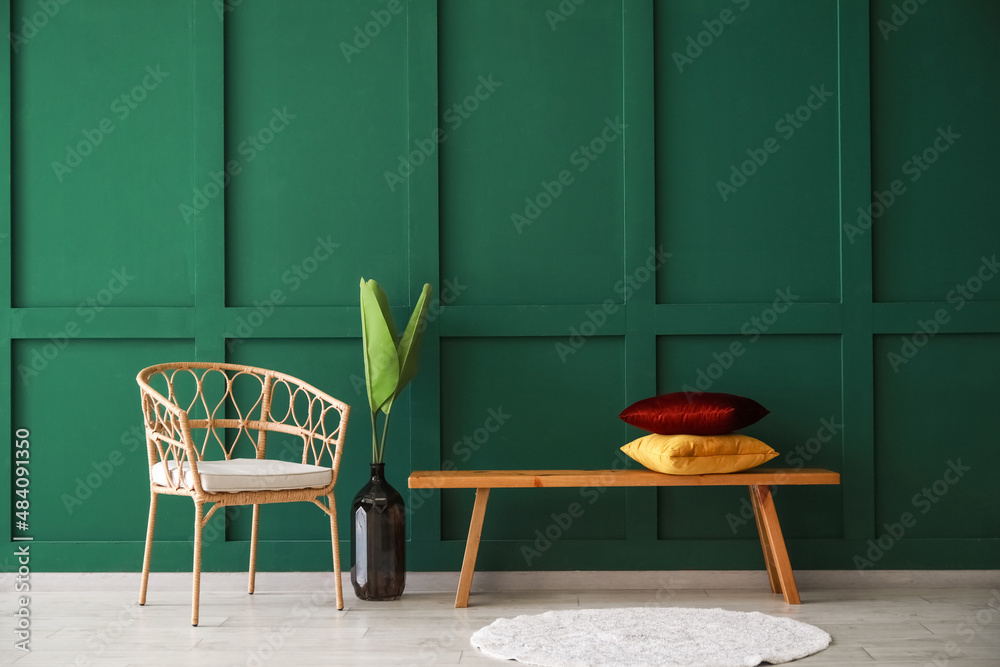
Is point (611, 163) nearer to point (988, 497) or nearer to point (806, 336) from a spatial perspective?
point (806, 336)

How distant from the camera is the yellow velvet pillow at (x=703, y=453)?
2.83 m

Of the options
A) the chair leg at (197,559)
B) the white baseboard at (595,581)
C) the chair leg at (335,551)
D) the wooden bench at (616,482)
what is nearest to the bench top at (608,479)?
the wooden bench at (616,482)

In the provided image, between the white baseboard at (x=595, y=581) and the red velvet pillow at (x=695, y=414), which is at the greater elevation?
the red velvet pillow at (x=695, y=414)

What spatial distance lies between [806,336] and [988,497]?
920mm

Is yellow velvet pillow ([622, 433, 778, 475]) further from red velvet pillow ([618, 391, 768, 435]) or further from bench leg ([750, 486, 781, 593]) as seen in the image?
bench leg ([750, 486, 781, 593])

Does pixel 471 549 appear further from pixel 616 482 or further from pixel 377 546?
pixel 616 482

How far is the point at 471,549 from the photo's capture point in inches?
115

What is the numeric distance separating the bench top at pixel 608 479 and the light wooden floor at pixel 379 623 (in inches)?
16.8

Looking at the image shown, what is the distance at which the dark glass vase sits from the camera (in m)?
2.98

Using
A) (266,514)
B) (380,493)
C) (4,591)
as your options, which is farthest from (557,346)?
(4,591)

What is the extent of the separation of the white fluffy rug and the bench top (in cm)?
42

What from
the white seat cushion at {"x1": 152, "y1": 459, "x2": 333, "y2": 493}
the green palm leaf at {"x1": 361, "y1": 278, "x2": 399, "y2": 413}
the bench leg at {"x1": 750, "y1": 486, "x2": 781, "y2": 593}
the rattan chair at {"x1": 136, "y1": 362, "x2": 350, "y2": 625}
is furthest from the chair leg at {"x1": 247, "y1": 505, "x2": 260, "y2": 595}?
the bench leg at {"x1": 750, "y1": 486, "x2": 781, "y2": 593}

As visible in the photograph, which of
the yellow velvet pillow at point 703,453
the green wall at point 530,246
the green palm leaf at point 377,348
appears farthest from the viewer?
the green wall at point 530,246

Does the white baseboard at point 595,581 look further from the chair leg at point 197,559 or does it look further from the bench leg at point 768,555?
the chair leg at point 197,559
